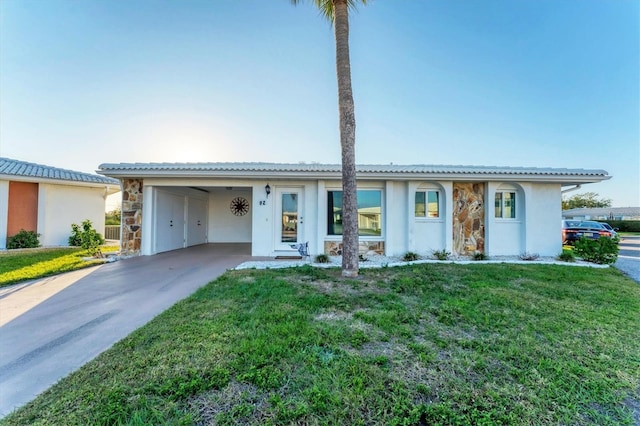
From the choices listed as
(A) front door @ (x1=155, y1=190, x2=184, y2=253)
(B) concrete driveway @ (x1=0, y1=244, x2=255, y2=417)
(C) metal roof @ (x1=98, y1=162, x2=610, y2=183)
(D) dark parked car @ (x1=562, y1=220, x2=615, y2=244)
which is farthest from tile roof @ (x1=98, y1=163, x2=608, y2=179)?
(D) dark parked car @ (x1=562, y1=220, x2=615, y2=244)

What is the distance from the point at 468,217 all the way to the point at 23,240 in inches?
707

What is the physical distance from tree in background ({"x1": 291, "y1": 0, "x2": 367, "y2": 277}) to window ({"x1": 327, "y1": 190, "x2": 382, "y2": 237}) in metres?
3.14

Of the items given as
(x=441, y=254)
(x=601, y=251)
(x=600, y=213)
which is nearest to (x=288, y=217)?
(x=441, y=254)

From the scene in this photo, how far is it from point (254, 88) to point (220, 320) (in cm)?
1008

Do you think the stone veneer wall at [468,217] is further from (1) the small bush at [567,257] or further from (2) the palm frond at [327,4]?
(2) the palm frond at [327,4]

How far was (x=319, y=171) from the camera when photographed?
884cm

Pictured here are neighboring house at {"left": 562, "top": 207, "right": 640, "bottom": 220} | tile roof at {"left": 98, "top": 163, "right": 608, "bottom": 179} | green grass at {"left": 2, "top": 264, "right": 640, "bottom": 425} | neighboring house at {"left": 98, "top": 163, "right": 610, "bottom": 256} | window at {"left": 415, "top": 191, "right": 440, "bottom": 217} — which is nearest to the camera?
green grass at {"left": 2, "top": 264, "right": 640, "bottom": 425}

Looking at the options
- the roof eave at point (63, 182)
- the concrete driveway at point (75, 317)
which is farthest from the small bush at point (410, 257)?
the roof eave at point (63, 182)

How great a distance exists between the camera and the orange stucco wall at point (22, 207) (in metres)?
10.9

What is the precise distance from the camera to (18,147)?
45.6 ft

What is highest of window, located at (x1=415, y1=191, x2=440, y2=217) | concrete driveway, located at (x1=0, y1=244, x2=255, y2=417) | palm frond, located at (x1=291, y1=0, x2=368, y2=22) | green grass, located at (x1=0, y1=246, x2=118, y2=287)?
palm frond, located at (x1=291, y1=0, x2=368, y2=22)

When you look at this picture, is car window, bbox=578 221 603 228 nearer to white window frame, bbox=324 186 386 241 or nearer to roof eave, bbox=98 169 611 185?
roof eave, bbox=98 169 611 185

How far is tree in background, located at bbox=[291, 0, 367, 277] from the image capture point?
6.34m

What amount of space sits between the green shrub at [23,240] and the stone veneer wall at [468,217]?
1723 cm
